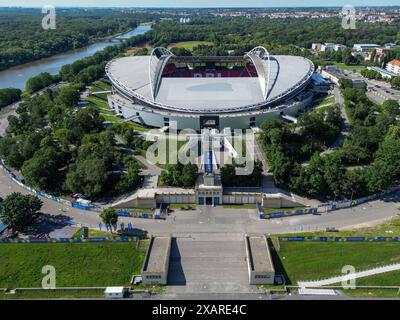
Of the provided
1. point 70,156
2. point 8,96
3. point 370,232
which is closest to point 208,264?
point 370,232

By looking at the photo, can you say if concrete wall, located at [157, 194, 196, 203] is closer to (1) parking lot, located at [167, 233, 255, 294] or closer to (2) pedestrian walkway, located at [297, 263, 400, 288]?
(1) parking lot, located at [167, 233, 255, 294]

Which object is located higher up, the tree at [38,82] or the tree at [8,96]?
the tree at [38,82]

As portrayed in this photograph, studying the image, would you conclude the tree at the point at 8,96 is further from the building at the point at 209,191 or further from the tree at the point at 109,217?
the building at the point at 209,191

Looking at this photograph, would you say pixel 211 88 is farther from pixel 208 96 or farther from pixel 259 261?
pixel 259 261

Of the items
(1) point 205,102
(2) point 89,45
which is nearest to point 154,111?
(1) point 205,102

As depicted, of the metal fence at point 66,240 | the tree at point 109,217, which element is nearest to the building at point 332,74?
the tree at point 109,217

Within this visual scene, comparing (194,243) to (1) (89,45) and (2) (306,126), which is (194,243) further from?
(1) (89,45)
